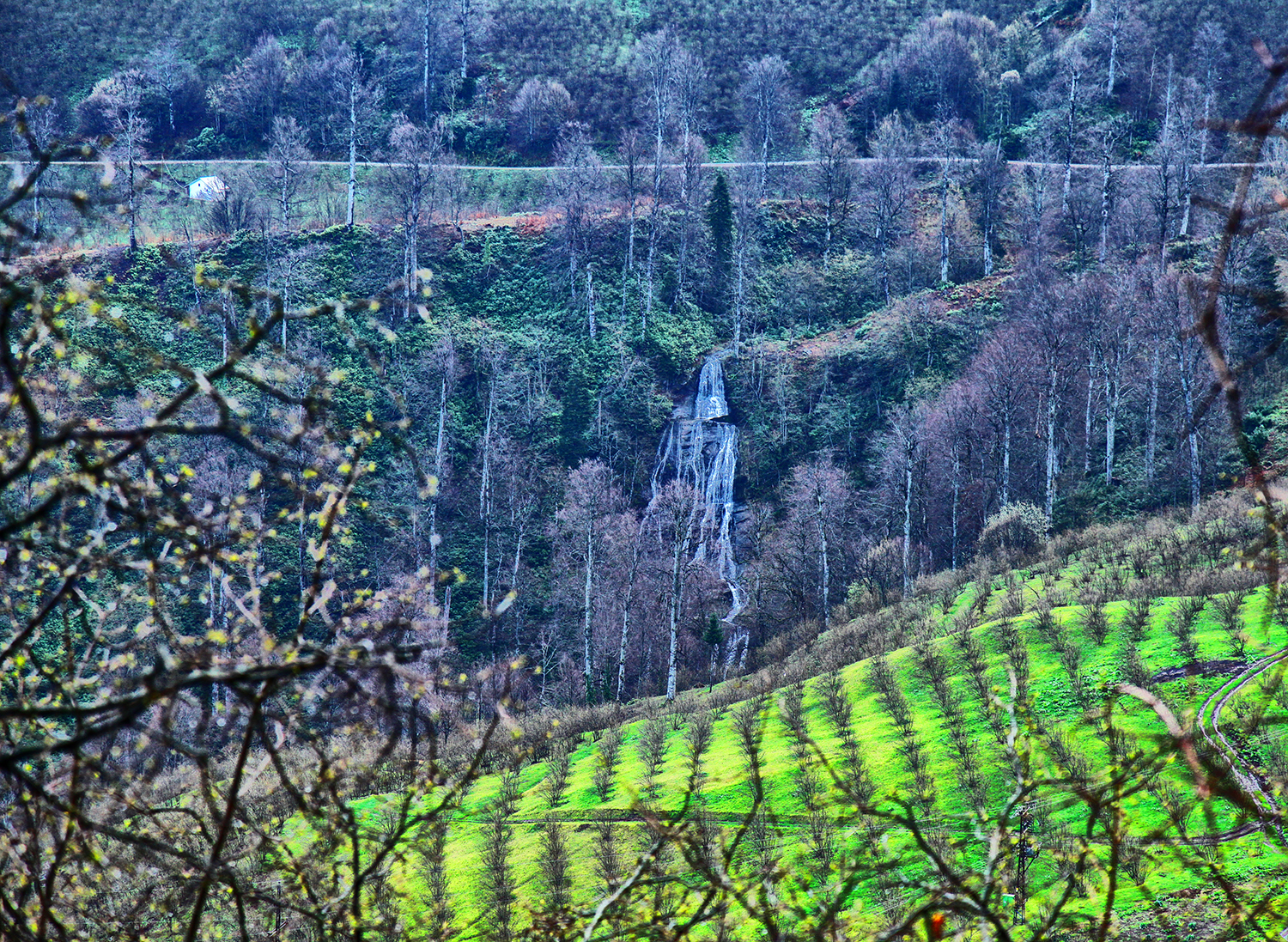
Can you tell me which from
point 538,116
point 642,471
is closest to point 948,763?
point 642,471

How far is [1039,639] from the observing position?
59.8ft

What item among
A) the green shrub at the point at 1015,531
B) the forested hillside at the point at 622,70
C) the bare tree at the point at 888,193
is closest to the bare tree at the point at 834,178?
the bare tree at the point at 888,193

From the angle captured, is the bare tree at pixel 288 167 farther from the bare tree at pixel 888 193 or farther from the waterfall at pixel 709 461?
the bare tree at pixel 888 193

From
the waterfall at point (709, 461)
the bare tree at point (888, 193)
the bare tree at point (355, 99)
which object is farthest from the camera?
the bare tree at point (355, 99)

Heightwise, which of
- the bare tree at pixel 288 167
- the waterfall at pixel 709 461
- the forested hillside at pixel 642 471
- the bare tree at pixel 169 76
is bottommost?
the waterfall at pixel 709 461

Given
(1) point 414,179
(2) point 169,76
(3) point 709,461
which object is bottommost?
(3) point 709,461

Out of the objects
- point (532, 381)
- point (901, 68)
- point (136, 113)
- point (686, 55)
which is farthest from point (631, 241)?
point (136, 113)

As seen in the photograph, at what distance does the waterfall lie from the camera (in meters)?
43.2

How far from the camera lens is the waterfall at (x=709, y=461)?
43.2 m

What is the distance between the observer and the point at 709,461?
4650cm

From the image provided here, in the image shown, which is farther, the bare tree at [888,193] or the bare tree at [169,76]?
the bare tree at [169,76]

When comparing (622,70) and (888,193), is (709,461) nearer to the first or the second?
(888,193)

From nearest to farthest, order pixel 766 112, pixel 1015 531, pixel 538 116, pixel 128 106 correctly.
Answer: pixel 1015 531 → pixel 766 112 → pixel 128 106 → pixel 538 116

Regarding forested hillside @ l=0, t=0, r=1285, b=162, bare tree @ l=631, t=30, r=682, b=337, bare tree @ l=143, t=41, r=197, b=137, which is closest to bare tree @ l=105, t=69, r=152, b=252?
forested hillside @ l=0, t=0, r=1285, b=162
